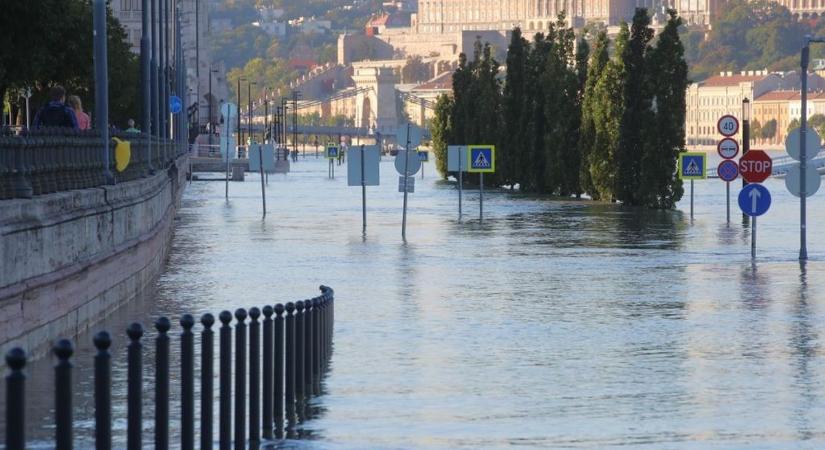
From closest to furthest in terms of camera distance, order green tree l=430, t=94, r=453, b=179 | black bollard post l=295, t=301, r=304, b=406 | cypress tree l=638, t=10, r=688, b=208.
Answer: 1. black bollard post l=295, t=301, r=304, b=406
2. cypress tree l=638, t=10, r=688, b=208
3. green tree l=430, t=94, r=453, b=179

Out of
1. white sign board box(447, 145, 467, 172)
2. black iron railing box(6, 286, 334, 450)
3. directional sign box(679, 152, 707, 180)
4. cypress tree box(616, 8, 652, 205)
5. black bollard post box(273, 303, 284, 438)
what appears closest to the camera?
black iron railing box(6, 286, 334, 450)

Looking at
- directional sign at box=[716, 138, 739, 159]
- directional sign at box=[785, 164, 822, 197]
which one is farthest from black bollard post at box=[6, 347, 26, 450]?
directional sign at box=[716, 138, 739, 159]

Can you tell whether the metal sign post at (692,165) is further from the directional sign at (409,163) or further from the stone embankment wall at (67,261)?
the stone embankment wall at (67,261)

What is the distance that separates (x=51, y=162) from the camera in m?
19.8

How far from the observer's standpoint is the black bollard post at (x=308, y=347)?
49.9 ft

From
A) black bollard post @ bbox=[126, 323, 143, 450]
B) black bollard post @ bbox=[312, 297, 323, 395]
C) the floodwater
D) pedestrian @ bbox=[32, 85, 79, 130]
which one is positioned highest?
pedestrian @ bbox=[32, 85, 79, 130]

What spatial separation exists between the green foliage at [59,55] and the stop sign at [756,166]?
14210 millimetres

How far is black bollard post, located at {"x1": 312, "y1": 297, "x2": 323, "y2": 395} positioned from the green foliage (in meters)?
25.2

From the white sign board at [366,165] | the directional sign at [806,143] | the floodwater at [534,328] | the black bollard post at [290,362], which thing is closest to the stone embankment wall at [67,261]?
the floodwater at [534,328]

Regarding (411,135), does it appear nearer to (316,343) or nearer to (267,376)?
(316,343)

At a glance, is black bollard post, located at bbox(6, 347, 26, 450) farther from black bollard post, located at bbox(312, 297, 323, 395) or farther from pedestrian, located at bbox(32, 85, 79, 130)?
pedestrian, located at bbox(32, 85, 79, 130)

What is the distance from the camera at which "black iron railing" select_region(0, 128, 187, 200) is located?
57.8ft

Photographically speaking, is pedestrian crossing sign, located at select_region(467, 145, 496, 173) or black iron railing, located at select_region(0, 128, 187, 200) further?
pedestrian crossing sign, located at select_region(467, 145, 496, 173)

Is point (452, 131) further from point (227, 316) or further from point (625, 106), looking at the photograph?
point (227, 316)
